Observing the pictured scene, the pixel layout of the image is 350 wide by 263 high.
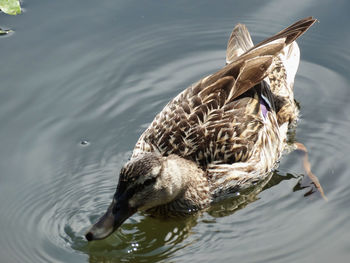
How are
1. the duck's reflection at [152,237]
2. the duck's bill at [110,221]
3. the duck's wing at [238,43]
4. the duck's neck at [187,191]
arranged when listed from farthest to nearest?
the duck's wing at [238,43]
the duck's neck at [187,191]
the duck's reflection at [152,237]
the duck's bill at [110,221]

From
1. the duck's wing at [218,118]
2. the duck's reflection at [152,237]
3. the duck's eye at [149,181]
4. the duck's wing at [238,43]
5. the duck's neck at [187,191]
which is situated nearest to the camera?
the duck's eye at [149,181]

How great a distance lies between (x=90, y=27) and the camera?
1061 centimetres

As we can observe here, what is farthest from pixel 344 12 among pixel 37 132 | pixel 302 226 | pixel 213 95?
pixel 37 132

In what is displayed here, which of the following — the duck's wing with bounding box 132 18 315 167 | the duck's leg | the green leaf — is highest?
the green leaf

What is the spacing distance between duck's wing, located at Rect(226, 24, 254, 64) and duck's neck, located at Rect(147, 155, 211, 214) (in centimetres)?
212

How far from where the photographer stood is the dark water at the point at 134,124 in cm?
765

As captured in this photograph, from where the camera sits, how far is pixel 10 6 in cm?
1048

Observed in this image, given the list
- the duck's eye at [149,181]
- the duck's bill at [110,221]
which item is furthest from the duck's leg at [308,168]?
the duck's bill at [110,221]

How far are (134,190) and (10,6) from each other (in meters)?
4.34

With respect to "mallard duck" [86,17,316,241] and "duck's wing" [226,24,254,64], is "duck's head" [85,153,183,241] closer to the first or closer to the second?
"mallard duck" [86,17,316,241]

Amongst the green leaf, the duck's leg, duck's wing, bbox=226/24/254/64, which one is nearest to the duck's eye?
the duck's leg

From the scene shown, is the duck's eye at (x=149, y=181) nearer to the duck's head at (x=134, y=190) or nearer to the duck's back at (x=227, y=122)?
the duck's head at (x=134, y=190)

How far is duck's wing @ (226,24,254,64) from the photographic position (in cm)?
967

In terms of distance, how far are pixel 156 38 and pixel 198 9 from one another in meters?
0.85
